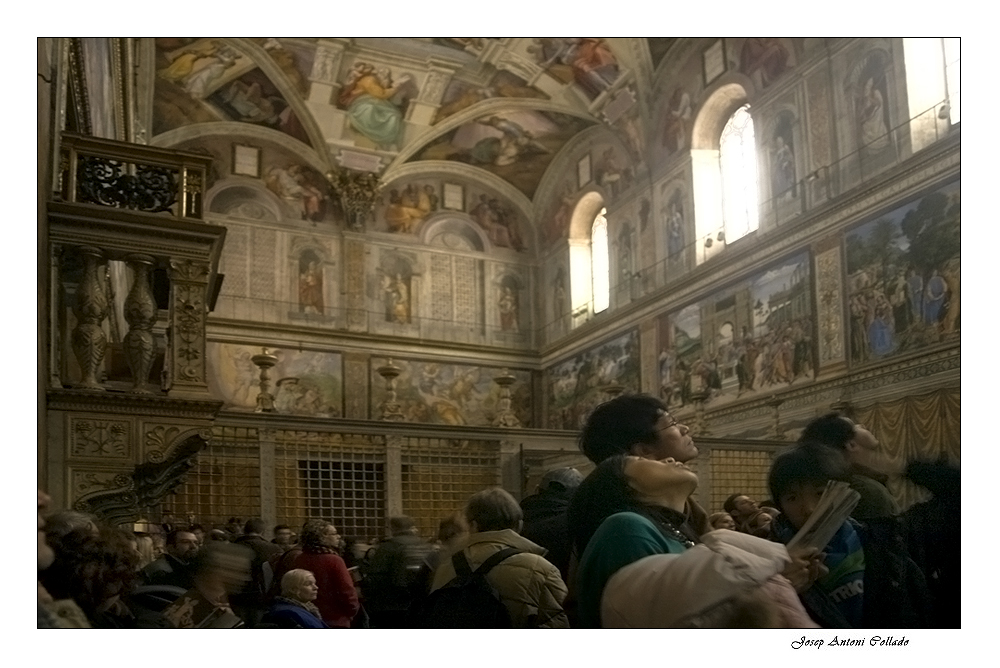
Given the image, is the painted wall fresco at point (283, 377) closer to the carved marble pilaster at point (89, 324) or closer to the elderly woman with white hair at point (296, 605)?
the carved marble pilaster at point (89, 324)

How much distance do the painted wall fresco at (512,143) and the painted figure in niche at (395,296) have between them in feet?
3.43

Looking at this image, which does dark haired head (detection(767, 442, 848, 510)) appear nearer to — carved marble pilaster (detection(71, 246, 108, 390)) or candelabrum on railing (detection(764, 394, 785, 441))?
candelabrum on railing (detection(764, 394, 785, 441))

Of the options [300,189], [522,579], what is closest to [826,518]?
[522,579]

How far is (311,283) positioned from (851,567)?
5227mm

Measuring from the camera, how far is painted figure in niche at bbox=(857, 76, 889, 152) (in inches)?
256

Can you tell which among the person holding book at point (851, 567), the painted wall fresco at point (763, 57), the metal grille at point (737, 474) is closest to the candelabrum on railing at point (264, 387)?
the metal grille at point (737, 474)

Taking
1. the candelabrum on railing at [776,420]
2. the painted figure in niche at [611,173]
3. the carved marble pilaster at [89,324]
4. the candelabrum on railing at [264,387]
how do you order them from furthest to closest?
the painted figure in niche at [611,173]
the candelabrum on railing at [264,387]
the candelabrum on railing at [776,420]
the carved marble pilaster at [89,324]

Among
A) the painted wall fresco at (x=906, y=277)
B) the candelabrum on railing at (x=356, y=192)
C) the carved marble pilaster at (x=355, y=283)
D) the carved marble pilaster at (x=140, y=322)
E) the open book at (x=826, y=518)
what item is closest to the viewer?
the open book at (x=826, y=518)

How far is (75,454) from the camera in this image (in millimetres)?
4727

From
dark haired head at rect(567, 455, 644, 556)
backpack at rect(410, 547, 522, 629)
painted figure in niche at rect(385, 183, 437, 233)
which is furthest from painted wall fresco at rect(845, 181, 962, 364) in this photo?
painted figure in niche at rect(385, 183, 437, 233)

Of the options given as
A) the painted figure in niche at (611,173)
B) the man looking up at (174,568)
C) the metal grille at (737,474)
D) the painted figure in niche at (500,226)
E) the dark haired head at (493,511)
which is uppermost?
the painted figure in niche at (611,173)

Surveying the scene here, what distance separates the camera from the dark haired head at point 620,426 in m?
4.59
